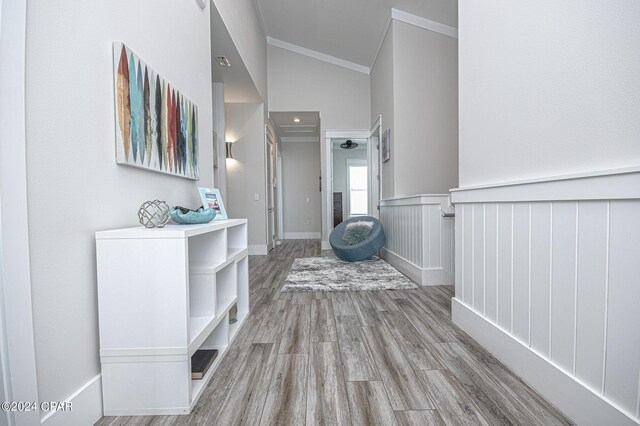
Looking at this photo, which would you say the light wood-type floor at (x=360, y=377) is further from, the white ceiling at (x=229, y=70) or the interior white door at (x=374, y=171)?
the interior white door at (x=374, y=171)

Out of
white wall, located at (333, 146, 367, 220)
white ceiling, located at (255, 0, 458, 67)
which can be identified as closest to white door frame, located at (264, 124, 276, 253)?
white ceiling, located at (255, 0, 458, 67)

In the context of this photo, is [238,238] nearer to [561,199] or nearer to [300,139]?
[561,199]

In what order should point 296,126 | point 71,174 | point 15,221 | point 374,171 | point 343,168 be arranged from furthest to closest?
1. point 343,168
2. point 296,126
3. point 374,171
4. point 71,174
5. point 15,221

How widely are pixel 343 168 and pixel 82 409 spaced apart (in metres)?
8.03

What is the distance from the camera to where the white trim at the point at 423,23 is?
3.46 metres

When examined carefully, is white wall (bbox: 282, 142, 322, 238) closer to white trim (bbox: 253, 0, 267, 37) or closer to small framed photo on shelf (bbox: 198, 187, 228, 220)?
white trim (bbox: 253, 0, 267, 37)

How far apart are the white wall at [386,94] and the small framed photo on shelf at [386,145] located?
6 cm

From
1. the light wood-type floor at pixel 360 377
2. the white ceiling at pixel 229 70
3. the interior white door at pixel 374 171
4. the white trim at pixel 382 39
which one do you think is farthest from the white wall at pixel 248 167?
the light wood-type floor at pixel 360 377

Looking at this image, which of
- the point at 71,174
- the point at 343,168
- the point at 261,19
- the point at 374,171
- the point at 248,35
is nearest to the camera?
the point at 71,174

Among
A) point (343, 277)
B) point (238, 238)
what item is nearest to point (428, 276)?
point (343, 277)

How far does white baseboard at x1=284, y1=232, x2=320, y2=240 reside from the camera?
724 centimetres

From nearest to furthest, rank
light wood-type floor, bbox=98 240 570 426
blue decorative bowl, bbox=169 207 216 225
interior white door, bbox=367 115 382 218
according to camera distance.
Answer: light wood-type floor, bbox=98 240 570 426 → blue decorative bowl, bbox=169 207 216 225 → interior white door, bbox=367 115 382 218

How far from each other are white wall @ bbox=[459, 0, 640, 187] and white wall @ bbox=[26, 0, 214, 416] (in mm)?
1670

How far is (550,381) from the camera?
1084 millimetres
